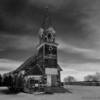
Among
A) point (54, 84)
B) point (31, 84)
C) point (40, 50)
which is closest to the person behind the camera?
point (31, 84)

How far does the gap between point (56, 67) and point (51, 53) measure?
3.29 metres

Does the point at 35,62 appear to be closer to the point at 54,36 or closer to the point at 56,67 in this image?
the point at 56,67

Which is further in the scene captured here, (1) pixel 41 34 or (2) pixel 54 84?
(1) pixel 41 34

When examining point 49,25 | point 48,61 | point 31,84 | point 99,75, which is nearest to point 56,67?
point 48,61

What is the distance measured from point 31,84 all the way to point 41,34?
12307 millimetres

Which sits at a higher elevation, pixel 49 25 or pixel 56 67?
pixel 49 25

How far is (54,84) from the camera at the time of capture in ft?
120

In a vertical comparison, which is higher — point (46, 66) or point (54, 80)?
point (46, 66)

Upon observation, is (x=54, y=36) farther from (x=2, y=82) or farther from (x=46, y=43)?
(x=2, y=82)

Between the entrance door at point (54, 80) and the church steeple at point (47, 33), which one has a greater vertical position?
the church steeple at point (47, 33)

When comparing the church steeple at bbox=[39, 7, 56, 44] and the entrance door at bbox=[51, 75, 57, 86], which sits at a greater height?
the church steeple at bbox=[39, 7, 56, 44]

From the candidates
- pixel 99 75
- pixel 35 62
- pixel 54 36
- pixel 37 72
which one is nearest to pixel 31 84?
pixel 37 72

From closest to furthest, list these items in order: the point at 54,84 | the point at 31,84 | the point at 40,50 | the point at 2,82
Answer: the point at 31,84 < the point at 54,84 < the point at 40,50 < the point at 2,82

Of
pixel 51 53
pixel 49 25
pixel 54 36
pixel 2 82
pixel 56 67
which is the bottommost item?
pixel 2 82
